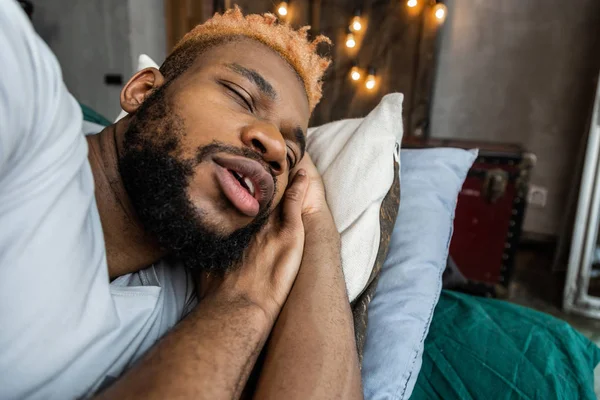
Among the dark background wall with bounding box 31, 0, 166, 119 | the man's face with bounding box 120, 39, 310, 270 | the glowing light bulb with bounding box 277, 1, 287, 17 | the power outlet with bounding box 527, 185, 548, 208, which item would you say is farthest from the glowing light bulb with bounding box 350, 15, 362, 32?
the man's face with bounding box 120, 39, 310, 270

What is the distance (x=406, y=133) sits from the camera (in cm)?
299

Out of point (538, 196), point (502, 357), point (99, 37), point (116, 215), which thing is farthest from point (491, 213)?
point (99, 37)

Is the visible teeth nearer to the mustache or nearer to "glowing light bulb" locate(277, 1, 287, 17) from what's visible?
the mustache

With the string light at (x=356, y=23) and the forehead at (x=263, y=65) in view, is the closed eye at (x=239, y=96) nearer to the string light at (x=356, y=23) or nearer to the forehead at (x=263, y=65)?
the forehead at (x=263, y=65)

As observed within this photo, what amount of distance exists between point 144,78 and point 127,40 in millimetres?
2209

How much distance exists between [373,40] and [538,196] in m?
1.58

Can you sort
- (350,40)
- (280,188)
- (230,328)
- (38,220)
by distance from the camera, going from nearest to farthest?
(38,220)
(230,328)
(280,188)
(350,40)

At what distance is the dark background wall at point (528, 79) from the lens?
8.66 ft

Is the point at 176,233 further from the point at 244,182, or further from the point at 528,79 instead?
the point at 528,79

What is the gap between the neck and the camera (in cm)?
78

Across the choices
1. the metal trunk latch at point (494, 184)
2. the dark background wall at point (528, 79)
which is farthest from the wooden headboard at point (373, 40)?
the metal trunk latch at point (494, 184)

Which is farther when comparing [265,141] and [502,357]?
[502,357]

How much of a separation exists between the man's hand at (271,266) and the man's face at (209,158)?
0.10 ft

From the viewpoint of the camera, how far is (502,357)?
0.87 m
